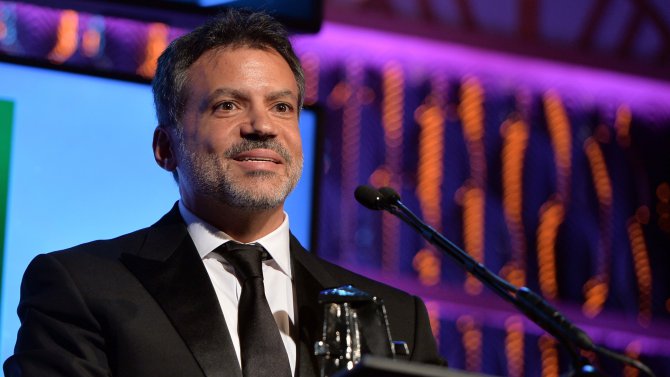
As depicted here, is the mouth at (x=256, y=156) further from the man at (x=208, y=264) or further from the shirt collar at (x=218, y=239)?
the shirt collar at (x=218, y=239)

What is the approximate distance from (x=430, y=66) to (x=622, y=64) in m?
0.79

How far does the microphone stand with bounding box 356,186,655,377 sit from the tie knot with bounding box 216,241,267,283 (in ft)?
0.97

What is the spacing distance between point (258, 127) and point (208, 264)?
0.97ft

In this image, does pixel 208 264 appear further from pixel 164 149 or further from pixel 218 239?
pixel 164 149

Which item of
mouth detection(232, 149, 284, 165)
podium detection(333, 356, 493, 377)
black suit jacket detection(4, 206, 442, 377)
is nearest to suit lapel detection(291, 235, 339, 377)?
black suit jacket detection(4, 206, 442, 377)

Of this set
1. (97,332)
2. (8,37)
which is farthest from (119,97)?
(97,332)

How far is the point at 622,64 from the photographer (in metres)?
4.28

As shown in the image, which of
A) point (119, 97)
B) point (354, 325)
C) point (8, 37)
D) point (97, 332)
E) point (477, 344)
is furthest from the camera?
point (477, 344)

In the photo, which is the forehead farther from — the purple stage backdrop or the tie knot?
the purple stage backdrop

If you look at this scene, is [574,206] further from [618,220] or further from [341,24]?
[341,24]

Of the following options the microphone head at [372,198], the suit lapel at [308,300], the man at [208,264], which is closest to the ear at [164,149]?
the man at [208,264]

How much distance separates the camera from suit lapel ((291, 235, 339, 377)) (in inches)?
83.0

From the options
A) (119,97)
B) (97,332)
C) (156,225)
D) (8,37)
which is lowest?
(97,332)

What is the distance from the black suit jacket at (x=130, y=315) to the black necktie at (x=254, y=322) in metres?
0.04
